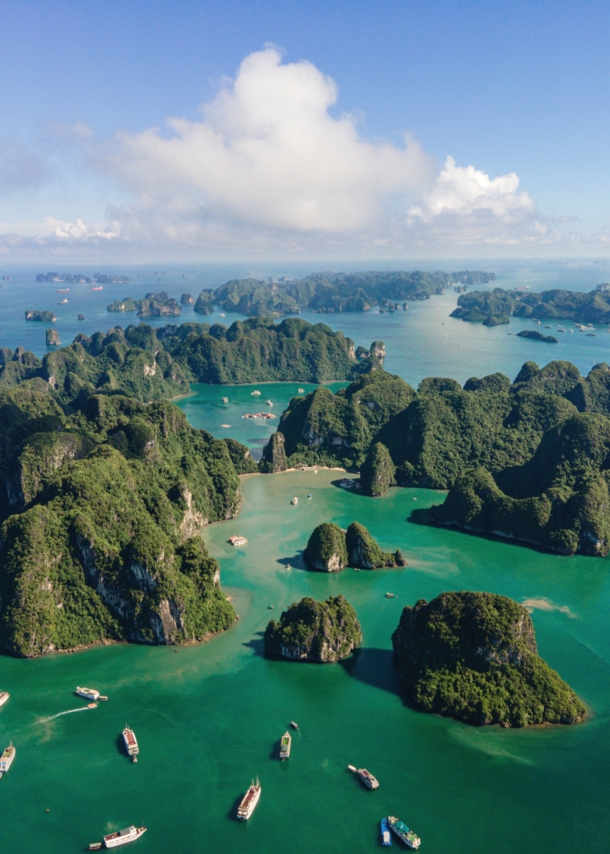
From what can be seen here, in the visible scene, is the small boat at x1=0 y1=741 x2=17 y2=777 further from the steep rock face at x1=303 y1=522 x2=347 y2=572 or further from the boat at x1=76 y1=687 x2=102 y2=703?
the steep rock face at x1=303 y1=522 x2=347 y2=572

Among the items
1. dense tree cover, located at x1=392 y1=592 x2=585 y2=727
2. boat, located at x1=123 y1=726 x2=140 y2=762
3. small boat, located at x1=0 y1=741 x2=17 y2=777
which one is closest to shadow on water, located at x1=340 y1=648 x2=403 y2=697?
dense tree cover, located at x1=392 y1=592 x2=585 y2=727

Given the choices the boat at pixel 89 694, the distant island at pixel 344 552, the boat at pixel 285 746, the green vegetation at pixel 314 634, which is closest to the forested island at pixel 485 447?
the distant island at pixel 344 552

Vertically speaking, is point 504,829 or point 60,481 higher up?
point 60,481

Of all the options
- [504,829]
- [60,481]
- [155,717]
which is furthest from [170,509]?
[504,829]

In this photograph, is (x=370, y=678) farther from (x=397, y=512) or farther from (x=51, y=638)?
(x=397, y=512)

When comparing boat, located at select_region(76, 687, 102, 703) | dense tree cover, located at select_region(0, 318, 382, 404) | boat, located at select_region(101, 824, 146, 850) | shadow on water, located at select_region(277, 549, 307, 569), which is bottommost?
boat, located at select_region(101, 824, 146, 850)

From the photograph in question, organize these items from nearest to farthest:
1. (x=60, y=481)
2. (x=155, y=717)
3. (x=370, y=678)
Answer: (x=155, y=717), (x=370, y=678), (x=60, y=481)

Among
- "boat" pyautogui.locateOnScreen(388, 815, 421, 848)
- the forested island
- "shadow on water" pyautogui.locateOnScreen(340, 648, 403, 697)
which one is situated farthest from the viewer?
the forested island
